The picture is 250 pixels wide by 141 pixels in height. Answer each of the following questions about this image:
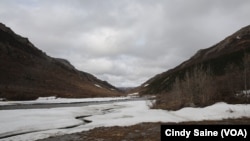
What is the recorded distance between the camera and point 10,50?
160m

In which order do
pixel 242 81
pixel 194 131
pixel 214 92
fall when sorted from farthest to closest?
pixel 242 81 < pixel 214 92 < pixel 194 131

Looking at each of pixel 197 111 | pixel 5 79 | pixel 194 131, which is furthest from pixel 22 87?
pixel 194 131

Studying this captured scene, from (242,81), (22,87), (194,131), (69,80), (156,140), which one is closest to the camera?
(194,131)

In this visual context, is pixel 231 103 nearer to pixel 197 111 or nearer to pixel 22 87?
pixel 197 111

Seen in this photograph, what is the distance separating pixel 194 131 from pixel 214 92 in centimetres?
4259
